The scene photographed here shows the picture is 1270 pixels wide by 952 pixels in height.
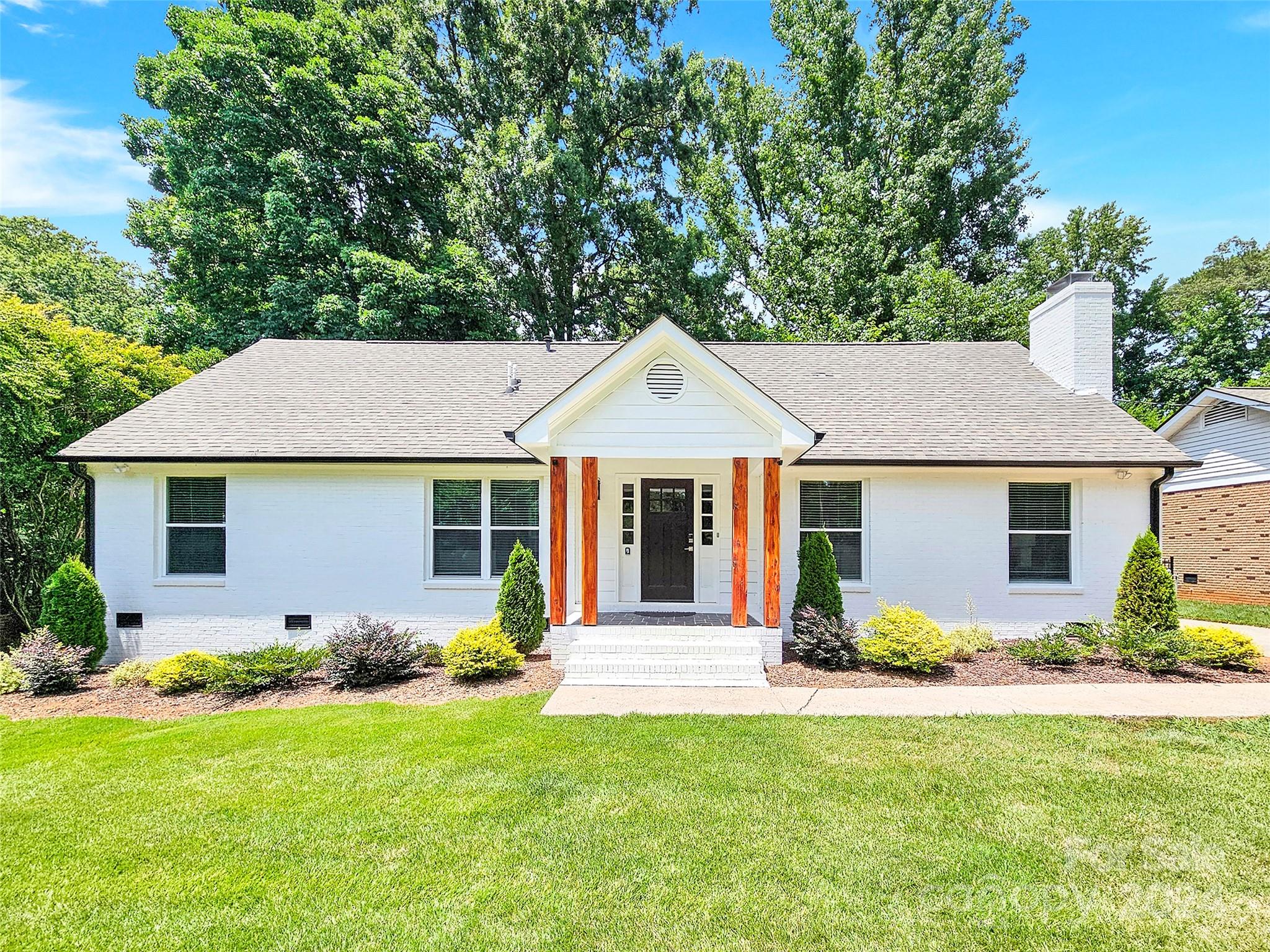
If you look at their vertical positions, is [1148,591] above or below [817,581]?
below

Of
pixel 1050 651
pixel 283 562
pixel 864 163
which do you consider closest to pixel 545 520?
pixel 283 562

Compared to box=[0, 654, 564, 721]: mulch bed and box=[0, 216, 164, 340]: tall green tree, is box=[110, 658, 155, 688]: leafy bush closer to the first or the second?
box=[0, 654, 564, 721]: mulch bed

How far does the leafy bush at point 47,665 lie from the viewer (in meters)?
8.12

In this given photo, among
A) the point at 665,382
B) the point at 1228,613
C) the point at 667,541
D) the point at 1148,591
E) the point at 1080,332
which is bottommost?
the point at 1228,613

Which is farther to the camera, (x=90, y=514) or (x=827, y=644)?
(x=90, y=514)

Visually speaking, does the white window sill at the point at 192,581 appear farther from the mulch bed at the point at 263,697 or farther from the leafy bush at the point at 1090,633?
the leafy bush at the point at 1090,633

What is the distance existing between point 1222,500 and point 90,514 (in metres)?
24.9

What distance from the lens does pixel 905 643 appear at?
825cm

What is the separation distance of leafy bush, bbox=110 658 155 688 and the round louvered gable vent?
8.26m

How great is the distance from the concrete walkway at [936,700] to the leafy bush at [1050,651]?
717 mm

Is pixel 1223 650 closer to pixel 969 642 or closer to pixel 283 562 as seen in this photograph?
pixel 969 642

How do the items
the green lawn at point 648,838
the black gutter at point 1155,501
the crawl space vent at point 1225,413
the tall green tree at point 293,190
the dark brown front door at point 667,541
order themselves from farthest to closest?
the tall green tree at point 293,190 → the crawl space vent at point 1225,413 → the dark brown front door at point 667,541 → the black gutter at point 1155,501 → the green lawn at point 648,838

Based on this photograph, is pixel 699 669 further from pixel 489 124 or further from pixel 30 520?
pixel 489 124

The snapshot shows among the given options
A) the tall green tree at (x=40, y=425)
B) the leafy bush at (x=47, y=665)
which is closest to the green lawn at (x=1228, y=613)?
the leafy bush at (x=47, y=665)
